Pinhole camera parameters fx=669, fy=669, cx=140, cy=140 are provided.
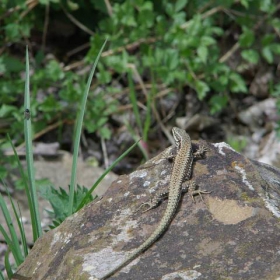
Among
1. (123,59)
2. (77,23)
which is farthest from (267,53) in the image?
(77,23)

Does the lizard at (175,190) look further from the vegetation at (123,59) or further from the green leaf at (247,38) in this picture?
the green leaf at (247,38)

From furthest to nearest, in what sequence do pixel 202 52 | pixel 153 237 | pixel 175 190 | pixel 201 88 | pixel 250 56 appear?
pixel 250 56 < pixel 201 88 < pixel 202 52 < pixel 175 190 < pixel 153 237

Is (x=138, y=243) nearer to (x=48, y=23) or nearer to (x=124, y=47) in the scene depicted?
(x=124, y=47)

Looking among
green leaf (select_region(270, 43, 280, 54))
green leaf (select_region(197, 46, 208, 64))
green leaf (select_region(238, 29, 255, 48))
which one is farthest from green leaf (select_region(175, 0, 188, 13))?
green leaf (select_region(270, 43, 280, 54))

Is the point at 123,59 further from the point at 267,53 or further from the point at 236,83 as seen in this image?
the point at 267,53

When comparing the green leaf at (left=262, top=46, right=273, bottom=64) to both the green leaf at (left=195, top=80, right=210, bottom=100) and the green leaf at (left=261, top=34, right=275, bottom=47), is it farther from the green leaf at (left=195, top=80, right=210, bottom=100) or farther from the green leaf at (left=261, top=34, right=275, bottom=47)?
the green leaf at (left=195, top=80, right=210, bottom=100)

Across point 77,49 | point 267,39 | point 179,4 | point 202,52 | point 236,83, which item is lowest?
point 236,83

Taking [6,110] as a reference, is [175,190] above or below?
above

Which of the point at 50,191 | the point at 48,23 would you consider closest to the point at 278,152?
the point at 48,23
